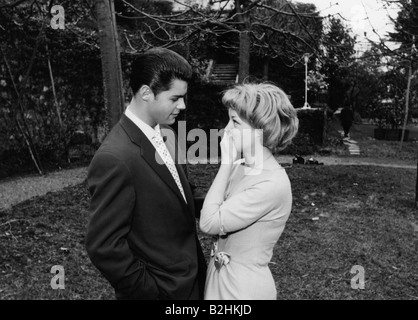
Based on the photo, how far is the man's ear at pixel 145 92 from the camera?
1.91m

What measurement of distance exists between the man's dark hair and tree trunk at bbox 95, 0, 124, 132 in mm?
4078

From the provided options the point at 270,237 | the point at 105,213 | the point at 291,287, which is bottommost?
the point at 291,287

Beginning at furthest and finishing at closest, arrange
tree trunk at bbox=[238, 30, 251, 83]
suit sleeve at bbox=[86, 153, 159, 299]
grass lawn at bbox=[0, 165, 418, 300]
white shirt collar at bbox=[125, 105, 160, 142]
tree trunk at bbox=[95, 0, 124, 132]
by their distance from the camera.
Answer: tree trunk at bbox=[238, 30, 251, 83]
tree trunk at bbox=[95, 0, 124, 132]
grass lawn at bbox=[0, 165, 418, 300]
white shirt collar at bbox=[125, 105, 160, 142]
suit sleeve at bbox=[86, 153, 159, 299]

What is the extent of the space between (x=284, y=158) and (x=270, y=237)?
1062 cm

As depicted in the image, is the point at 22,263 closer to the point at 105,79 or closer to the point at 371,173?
the point at 105,79

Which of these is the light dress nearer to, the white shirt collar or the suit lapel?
the suit lapel

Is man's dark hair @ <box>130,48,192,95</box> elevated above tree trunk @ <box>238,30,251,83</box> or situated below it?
below

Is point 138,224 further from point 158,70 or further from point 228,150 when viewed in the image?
point 158,70

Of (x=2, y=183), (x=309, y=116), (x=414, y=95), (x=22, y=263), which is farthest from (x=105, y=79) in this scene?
(x=414, y=95)

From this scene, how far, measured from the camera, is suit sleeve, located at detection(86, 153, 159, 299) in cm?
167

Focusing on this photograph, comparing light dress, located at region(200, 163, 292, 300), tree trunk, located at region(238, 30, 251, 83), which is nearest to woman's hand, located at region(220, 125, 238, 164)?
light dress, located at region(200, 163, 292, 300)

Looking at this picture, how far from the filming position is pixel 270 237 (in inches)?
77.7

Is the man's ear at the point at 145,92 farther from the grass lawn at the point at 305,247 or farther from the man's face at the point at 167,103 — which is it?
the grass lawn at the point at 305,247

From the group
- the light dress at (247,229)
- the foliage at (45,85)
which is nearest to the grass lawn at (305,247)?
the light dress at (247,229)
